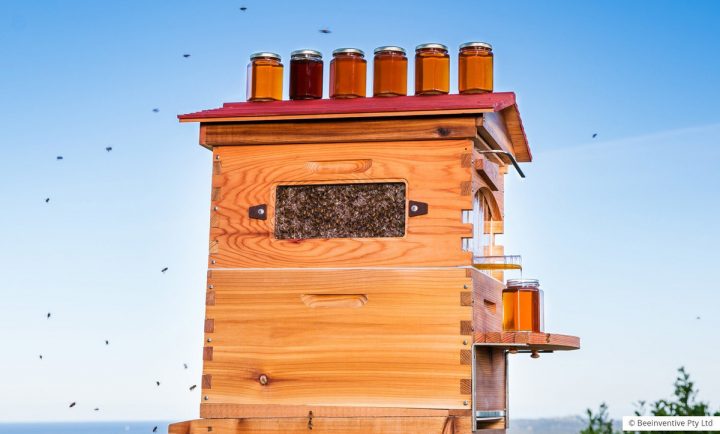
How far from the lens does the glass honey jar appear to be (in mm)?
8203

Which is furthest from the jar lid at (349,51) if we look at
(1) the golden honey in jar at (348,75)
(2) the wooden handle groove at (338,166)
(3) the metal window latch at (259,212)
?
(3) the metal window latch at (259,212)

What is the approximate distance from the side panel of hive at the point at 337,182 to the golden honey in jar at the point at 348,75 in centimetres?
66

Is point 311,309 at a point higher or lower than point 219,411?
higher

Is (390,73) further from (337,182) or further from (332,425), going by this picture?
(332,425)

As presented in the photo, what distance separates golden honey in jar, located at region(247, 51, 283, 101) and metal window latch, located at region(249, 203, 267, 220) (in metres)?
0.98

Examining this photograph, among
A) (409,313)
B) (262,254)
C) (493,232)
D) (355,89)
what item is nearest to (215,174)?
(262,254)

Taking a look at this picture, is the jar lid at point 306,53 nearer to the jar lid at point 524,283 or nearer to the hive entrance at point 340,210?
the hive entrance at point 340,210

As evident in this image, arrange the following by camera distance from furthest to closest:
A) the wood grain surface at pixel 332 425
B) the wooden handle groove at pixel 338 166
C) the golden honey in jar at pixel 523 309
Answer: the golden honey in jar at pixel 523 309 < the wooden handle groove at pixel 338 166 < the wood grain surface at pixel 332 425

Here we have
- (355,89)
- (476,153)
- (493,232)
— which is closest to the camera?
(476,153)

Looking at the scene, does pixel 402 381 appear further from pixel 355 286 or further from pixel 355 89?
pixel 355 89

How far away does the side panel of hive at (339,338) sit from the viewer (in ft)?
23.6

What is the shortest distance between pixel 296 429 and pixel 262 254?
4.29 feet

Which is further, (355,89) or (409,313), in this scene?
(355,89)

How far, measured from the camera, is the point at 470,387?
713cm
